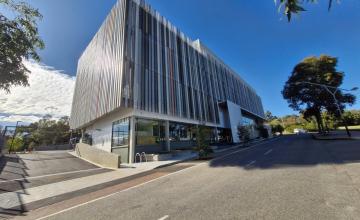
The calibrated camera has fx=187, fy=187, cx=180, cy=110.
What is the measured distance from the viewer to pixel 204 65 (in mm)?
38594

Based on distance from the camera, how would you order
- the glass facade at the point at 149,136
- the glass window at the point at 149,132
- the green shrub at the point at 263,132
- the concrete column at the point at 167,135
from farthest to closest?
the green shrub at the point at 263,132 < the concrete column at the point at 167,135 < the glass window at the point at 149,132 < the glass facade at the point at 149,136

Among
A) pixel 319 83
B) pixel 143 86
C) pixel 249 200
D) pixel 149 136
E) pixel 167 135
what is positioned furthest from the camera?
pixel 319 83

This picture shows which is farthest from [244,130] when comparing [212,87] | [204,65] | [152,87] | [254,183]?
[254,183]

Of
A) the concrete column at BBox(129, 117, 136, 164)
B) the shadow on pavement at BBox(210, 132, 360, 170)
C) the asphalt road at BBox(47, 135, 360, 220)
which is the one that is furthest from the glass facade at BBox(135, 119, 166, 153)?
the asphalt road at BBox(47, 135, 360, 220)

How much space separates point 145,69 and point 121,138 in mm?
8822

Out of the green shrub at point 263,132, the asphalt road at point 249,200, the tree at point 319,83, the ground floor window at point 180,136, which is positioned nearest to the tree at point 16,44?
the asphalt road at point 249,200

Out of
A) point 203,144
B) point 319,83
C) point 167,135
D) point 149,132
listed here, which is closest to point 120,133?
point 149,132

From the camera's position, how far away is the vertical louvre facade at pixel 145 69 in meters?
21.2

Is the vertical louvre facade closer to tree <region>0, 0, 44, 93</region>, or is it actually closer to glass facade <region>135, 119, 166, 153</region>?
glass facade <region>135, 119, 166, 153</region>

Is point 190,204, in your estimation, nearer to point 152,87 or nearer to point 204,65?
point 152,87

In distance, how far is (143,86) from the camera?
21859 millimetres

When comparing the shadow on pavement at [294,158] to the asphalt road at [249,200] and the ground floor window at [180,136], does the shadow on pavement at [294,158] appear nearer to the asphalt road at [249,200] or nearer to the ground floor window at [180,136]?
the asphalt road at [249,200]

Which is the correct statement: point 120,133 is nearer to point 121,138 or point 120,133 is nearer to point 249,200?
point 121,138

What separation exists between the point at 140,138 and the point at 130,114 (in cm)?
298
